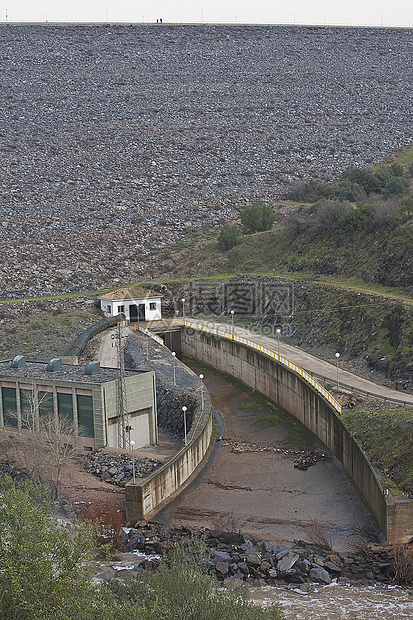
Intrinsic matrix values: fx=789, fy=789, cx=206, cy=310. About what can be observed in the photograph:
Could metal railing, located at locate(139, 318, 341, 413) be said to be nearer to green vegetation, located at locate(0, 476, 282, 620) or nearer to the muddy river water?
the muddy river water

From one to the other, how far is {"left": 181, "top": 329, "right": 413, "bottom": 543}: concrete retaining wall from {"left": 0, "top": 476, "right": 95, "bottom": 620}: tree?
13426 millimetres

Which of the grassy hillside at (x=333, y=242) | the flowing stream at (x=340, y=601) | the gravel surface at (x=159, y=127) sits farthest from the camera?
the gravel surface at (x=159, y=127)

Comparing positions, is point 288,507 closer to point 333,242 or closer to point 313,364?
point 313,364

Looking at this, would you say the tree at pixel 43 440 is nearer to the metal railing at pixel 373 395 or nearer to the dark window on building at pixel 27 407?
the dark window on building at pixel 27 407

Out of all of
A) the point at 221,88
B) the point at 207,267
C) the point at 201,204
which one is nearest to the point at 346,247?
the point at 207,267

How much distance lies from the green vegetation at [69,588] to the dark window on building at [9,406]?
62.1 feet

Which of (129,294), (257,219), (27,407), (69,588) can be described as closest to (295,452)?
(27,407)

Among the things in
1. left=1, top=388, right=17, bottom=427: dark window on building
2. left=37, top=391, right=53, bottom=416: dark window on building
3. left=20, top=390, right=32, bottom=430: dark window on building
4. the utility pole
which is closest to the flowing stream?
the utility pole

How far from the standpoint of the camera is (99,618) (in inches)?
748

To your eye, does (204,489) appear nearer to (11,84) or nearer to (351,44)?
(11,84)

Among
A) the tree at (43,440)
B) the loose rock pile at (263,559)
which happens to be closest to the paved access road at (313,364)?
the loose rock pile at (263,559)

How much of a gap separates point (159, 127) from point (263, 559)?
8648 cm

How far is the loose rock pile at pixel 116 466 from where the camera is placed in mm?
34531

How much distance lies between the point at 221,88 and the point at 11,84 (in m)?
30.3
